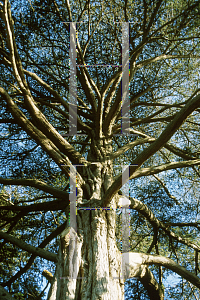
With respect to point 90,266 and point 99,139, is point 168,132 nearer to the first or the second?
point 90,266

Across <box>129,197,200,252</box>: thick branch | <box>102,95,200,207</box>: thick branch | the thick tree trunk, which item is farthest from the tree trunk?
<box>129,197,200,252</box>: thick branch

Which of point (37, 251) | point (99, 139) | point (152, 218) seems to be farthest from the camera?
point (99, 139)

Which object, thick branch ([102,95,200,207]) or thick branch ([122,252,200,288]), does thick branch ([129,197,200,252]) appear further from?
thick branch ([102,95,200,207])

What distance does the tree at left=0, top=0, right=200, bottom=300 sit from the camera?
192 cm

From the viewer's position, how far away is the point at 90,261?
161cm

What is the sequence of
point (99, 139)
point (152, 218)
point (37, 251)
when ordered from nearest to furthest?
point (37, 251) < point (152, 218) < point (99, 139)

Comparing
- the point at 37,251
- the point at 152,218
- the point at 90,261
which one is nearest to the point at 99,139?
the point at 152,218

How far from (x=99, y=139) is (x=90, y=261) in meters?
1.32

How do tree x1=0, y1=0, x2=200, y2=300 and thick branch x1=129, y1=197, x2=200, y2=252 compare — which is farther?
thick branch x1=129, y1=197, x2=200, y2=252

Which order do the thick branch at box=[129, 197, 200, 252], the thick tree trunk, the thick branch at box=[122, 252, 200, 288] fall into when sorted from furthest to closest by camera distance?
the thick branch at box=[129, 197, 200, 252], the thick branch at box=[122, 252, 200, 288], the thick tree trunk

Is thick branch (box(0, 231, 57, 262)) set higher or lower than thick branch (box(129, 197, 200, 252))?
lower

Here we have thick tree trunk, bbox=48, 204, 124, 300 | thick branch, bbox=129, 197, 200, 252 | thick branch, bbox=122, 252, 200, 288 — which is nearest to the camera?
thick tree trunk, bbox=48, 204, 124, 300

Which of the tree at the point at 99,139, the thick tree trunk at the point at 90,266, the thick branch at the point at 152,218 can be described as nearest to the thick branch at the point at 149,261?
the tree at the point at 99,139

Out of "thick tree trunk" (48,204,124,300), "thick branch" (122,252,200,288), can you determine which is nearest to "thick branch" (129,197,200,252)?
"thick branch" (122,252,200,288)
